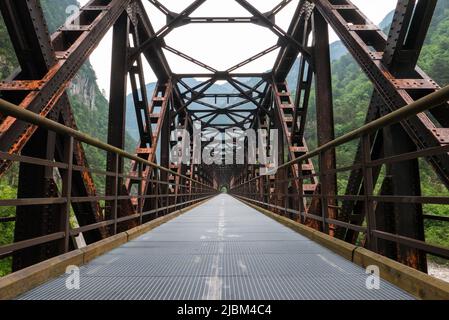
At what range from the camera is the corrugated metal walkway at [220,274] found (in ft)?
7.16

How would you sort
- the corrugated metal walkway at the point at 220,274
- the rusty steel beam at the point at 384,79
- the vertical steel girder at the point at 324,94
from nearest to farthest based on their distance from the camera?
the corrugated metal walkway at the point at 220,274, the rusty steel beam at the point at 384,79, the vertical steel girder at the point at 324,94

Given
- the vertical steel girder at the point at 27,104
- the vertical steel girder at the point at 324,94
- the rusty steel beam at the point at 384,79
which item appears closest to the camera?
the rusty steel beam at the point at 384,79

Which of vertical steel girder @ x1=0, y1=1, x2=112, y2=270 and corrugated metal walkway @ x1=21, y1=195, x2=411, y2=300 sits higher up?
vertical steel girder @ x1=0, y1=1, x2=112, y2=270

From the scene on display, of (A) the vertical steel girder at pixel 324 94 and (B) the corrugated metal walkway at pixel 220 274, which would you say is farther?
(A) the vertical steel girder at pixel 324 94

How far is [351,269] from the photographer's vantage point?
9.22ft

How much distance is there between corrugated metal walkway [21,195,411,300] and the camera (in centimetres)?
218

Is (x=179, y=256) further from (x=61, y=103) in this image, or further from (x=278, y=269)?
(x=61, y=103)

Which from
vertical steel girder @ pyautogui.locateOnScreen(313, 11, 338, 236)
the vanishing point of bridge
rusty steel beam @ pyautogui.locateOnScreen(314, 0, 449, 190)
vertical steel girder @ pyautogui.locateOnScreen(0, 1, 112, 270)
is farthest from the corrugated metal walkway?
vertical steel girder @ pyautogui.locateOnScreen(313, 11, 338, 236)

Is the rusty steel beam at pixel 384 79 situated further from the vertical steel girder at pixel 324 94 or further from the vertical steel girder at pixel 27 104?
the vertical steel girder at pixel 27 104

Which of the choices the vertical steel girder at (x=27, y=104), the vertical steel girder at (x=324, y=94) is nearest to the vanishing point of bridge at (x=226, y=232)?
the vertical steel girder at (x=27, y=104)

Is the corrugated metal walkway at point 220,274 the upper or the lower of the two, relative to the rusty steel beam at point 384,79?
lower

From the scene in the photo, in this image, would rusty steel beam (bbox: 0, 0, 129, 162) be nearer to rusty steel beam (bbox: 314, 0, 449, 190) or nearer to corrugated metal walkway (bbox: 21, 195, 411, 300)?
corrugated metal walkway (bbox: 21, 195, 411, 300)

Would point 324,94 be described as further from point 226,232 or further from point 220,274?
point 220,274

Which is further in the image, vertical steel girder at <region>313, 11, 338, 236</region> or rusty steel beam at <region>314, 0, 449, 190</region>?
vertical steel girder at <region>313, 11, 338, 236</region>
